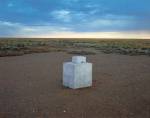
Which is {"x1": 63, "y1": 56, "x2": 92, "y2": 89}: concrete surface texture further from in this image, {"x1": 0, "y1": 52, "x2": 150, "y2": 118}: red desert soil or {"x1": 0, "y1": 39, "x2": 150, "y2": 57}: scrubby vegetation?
{"x1": 0, "y1": 39, "x2": 150, "y2": 57}: scrubby vegetation

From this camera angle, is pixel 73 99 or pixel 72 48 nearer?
pixel 73 99

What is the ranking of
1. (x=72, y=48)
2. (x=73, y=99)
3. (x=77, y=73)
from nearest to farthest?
(x=73, y=99), (x=77, y=73), (x=72, y=48)

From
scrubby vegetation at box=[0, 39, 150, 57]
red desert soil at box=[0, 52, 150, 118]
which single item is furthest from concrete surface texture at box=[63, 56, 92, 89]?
scrubby vegetation at box=[0, 39, 150, 57]

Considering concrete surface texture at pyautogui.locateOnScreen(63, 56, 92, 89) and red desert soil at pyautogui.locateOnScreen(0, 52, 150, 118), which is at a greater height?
concrete surface texture at pyautogui.locateOnScreen(63, 56, 92, 89)

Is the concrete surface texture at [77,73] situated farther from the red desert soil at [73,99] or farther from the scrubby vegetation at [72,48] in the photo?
the scrubby vegetation at [72,48]

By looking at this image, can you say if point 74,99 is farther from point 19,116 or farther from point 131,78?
point 131,78

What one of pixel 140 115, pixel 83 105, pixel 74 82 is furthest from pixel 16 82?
pixel 140 115

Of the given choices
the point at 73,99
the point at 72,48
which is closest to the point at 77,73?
the point at 73,99

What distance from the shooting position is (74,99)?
30.8 feet

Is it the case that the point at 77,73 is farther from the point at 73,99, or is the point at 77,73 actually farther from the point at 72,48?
the point at 72,48

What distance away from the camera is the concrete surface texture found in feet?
34.9

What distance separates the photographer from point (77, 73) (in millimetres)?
10672

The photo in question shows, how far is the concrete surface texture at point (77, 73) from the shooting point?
34.9 feet

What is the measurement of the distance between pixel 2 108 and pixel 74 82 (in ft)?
11.4
